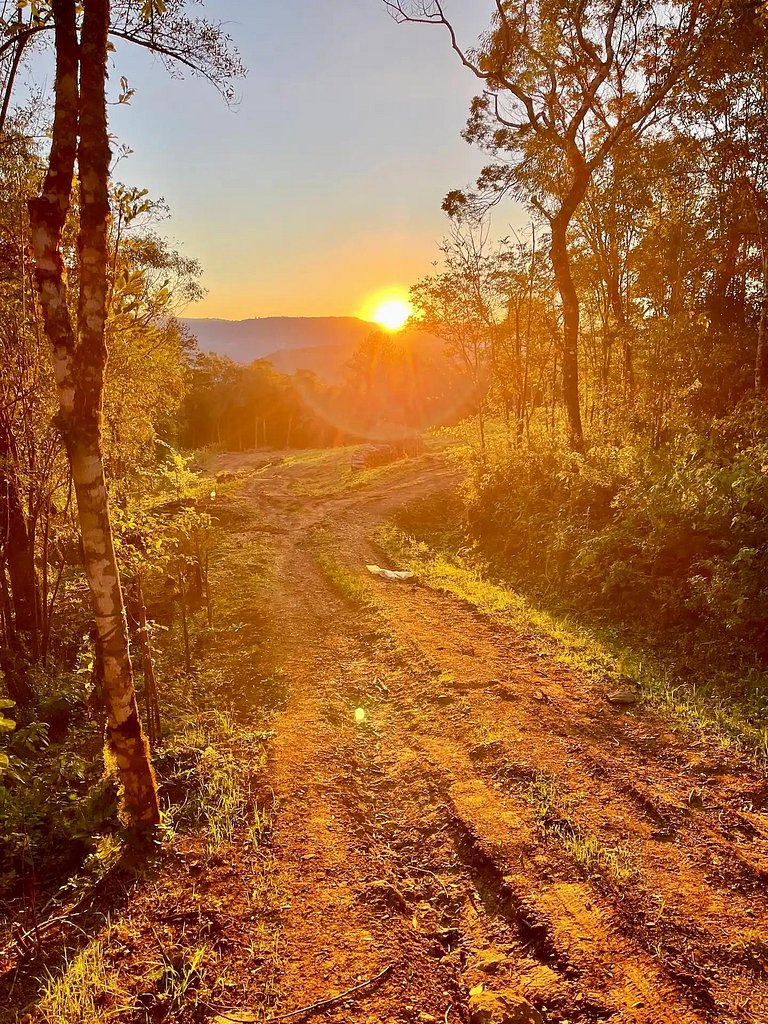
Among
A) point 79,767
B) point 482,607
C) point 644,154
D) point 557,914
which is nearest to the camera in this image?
point 557,914

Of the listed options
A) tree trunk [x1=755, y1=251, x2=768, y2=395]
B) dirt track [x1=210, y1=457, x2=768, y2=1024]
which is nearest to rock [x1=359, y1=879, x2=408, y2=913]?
dirt track [x1=210, y1=457, x2=768, y2=1024]

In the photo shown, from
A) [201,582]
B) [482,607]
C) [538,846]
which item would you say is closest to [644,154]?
[482,607]

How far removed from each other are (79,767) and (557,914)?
4780mm

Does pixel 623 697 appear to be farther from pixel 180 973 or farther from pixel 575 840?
pixel 180 973

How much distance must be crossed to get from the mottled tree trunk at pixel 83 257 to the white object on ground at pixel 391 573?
937 centimetres

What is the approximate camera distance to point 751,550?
7.41 metres

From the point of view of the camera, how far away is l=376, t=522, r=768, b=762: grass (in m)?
6.07

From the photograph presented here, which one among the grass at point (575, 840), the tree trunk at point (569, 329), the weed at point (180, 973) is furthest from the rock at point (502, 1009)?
the tree trunk at point (569, 329)

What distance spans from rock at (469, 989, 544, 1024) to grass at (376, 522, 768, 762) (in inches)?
140

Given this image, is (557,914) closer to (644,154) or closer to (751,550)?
(751,550)

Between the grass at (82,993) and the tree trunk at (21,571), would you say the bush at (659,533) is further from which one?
the tree trunk at (21,571)

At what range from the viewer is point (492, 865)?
4.41 meters

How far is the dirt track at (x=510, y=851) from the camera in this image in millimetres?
3430

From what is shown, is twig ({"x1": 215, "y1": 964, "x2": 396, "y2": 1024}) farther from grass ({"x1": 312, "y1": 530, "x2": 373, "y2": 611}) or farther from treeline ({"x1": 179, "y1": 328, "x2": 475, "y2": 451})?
treeline ({"x1": 179, "y1": 328, "x2": 475, "y2": 451})
